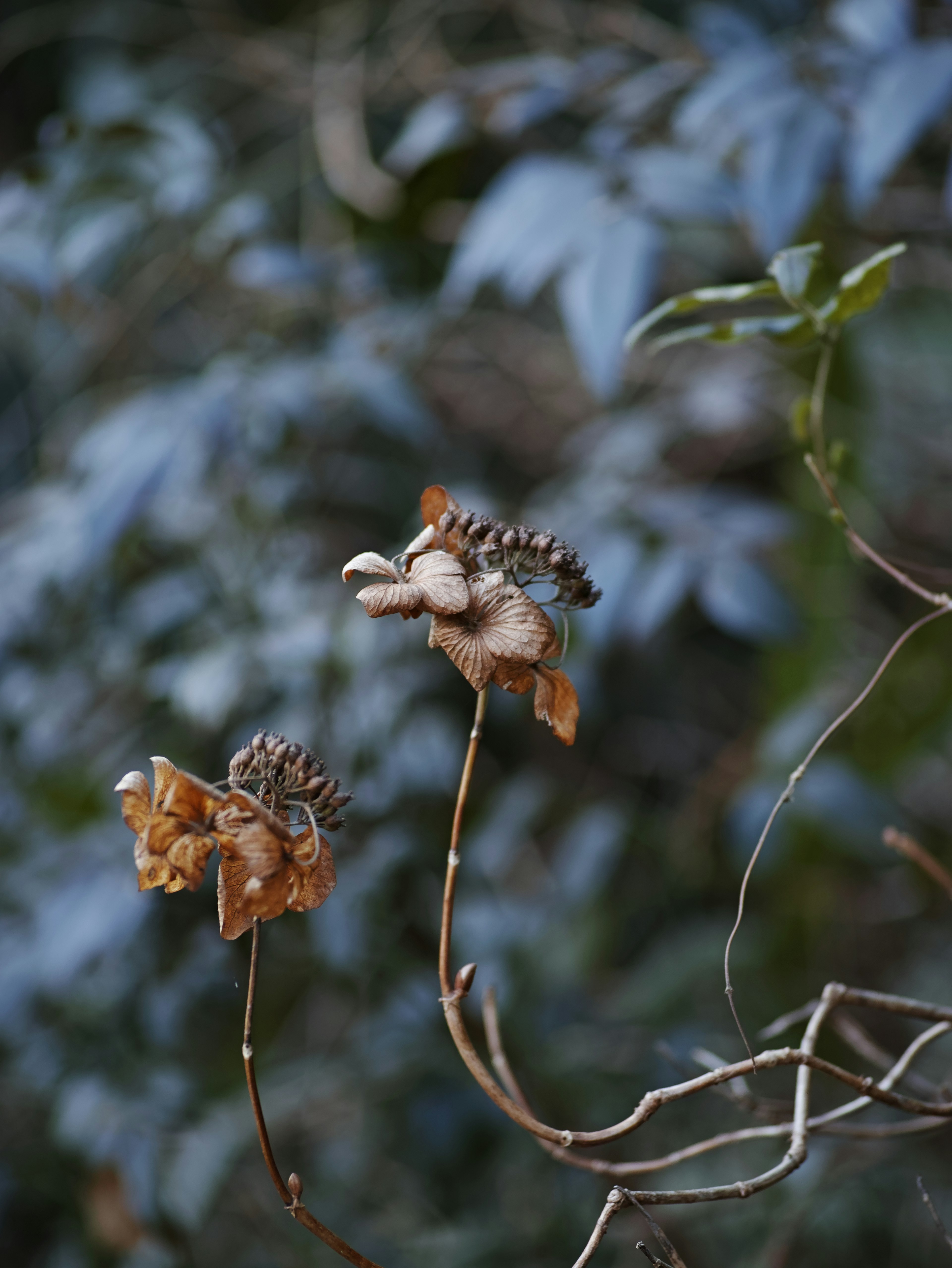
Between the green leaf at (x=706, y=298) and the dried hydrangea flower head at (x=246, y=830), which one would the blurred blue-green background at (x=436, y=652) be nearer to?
the green leaf at (x=706, y=298)

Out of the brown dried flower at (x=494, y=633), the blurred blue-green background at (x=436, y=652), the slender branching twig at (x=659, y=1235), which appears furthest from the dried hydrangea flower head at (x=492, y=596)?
the blurred blue-green background at (x=436, y=652)

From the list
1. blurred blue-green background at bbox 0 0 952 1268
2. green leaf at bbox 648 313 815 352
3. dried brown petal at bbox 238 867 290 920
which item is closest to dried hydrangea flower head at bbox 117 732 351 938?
dried brown petal at bbox 238 867 290 920

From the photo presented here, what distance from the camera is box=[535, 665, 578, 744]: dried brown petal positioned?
0.27m

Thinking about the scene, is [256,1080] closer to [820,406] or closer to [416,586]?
[416,586]

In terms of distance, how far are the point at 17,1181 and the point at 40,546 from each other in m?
0.61

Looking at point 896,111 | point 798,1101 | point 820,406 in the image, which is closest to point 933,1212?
point 798,1101

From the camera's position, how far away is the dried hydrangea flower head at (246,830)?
0.23m

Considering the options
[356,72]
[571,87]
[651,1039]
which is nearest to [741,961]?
[651,1039]

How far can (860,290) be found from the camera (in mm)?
347

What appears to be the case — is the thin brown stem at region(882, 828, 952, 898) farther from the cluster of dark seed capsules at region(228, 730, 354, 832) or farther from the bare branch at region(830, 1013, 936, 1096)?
the cluster of dark seed capsules at region(228, 730, 354, 832)

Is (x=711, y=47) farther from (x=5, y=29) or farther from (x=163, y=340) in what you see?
(x=5, y=29)

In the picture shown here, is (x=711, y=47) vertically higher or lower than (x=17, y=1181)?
higher

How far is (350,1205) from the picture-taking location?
102 centimetres

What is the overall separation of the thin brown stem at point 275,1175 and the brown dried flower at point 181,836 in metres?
0.02
